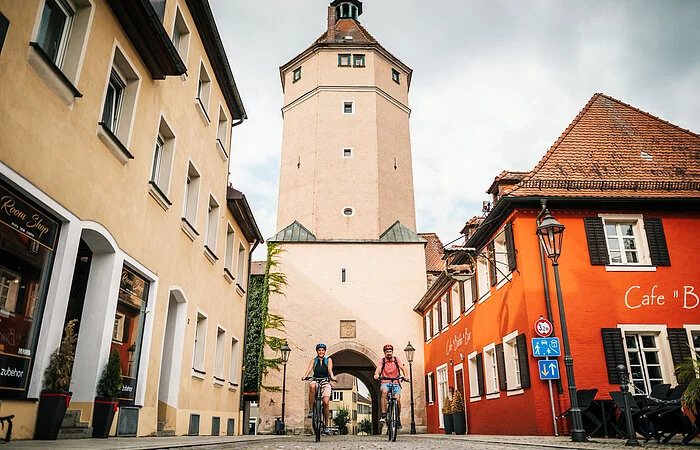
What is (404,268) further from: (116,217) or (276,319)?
(116,217)

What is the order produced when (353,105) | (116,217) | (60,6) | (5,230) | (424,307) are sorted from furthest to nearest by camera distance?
(353,105) < (424,307) < (116,217) < (60,6) < (5,230)

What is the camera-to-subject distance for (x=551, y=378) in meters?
12.5

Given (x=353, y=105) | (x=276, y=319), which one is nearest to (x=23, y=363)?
(x=276, y=319)

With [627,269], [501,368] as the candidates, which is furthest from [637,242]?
[501,368]

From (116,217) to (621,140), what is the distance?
1421 cm

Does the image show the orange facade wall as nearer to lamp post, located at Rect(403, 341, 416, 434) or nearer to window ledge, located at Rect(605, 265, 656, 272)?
window ledge, located at Rect(605, 265, 656, 272)

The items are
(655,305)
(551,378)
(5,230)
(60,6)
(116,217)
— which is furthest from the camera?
(655,305)

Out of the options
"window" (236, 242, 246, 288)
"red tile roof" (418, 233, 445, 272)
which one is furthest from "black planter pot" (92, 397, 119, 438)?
"red tile roof" (418, 233, 445, 272)

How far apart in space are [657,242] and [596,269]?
5.90ft

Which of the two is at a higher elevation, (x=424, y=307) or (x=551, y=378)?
(x=424, y=307)

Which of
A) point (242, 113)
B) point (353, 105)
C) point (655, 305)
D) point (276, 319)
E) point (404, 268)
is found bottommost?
point (655, 305)

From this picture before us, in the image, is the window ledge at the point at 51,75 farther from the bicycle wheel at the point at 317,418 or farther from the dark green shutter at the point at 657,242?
the dark green shutter at the point at 657,242

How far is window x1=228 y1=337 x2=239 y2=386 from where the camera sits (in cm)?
1664

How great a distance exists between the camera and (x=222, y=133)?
1555cm
